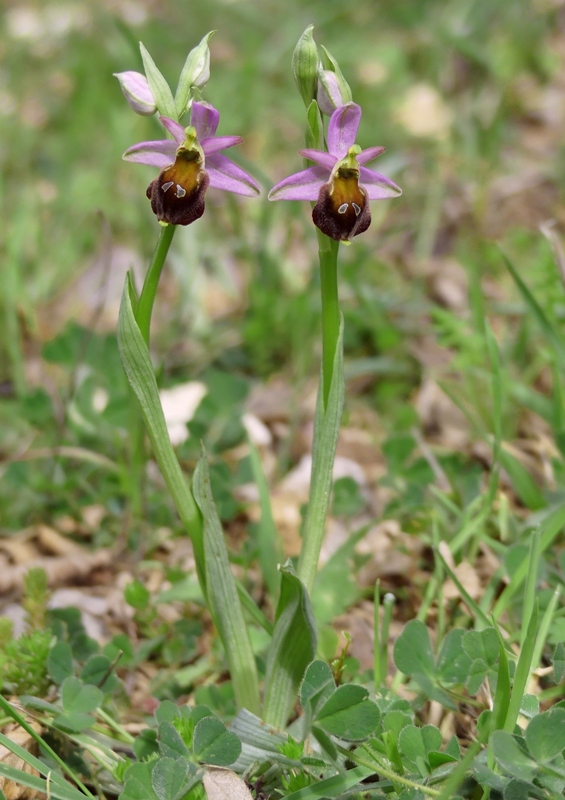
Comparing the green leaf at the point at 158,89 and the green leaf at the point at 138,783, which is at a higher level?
the green leaf at the point at 158,89

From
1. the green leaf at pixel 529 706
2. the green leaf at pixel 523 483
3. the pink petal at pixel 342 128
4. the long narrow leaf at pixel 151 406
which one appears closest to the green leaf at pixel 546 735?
the green leaf at pixel 529 706

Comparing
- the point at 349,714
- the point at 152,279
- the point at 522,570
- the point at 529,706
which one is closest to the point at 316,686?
the point at 349,714

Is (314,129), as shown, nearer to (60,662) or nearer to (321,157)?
(321,157)

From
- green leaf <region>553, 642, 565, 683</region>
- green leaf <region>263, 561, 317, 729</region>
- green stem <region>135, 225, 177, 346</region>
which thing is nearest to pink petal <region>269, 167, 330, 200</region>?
green stem <region>135, 225, 177, 346</region>

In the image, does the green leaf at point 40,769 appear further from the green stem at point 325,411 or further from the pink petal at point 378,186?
the pink petal at point 378,186

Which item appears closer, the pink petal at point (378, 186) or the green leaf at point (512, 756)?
the green leaf at point (512, 756)

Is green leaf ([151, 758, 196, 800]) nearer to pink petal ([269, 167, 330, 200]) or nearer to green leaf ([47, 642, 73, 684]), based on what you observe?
green leaf ([47, 642, 73, 684])

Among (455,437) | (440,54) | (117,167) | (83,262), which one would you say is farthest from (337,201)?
(440,54)
